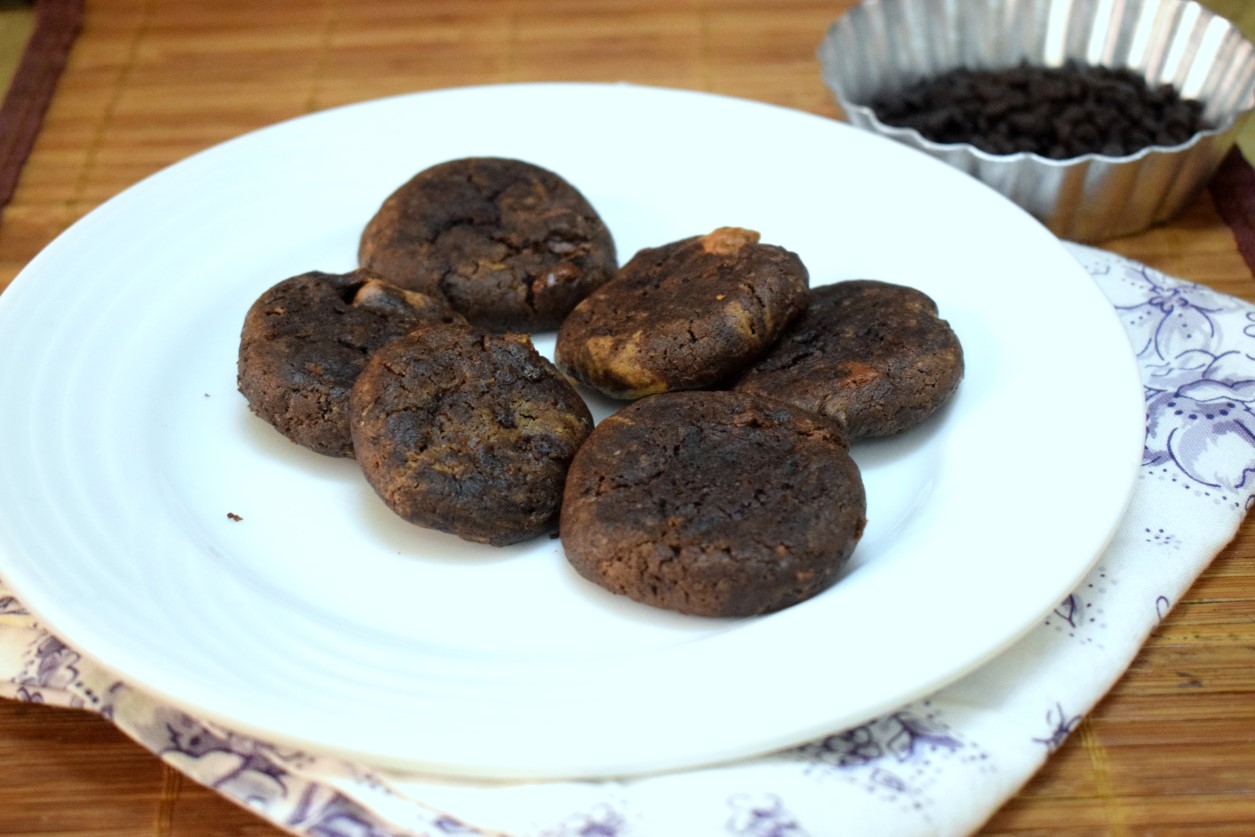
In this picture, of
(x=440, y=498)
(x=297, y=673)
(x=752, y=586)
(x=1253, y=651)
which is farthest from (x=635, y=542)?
(x=1253, y=651)

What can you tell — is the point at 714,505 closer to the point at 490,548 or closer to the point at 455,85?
the point at 490,548

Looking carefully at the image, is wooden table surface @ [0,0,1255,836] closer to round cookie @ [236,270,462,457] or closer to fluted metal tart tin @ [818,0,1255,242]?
fluted metal tart tin @ [818,0,1255,242]

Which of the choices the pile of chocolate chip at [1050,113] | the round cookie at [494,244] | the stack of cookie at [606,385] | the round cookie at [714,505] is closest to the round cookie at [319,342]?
the stack of cookie at [606,385]

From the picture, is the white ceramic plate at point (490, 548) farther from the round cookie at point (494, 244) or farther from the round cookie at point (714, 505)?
the round cookie at point (494, 244)

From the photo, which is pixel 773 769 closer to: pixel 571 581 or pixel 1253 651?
pixel 571 581

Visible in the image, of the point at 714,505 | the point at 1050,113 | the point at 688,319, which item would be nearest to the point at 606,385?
the point at 688,319

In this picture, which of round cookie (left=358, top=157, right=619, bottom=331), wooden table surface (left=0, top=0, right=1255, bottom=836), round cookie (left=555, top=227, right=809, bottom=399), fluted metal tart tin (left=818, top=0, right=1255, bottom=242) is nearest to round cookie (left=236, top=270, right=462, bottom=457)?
round cookie (left=358, top=157, right=619, bottom=331)
